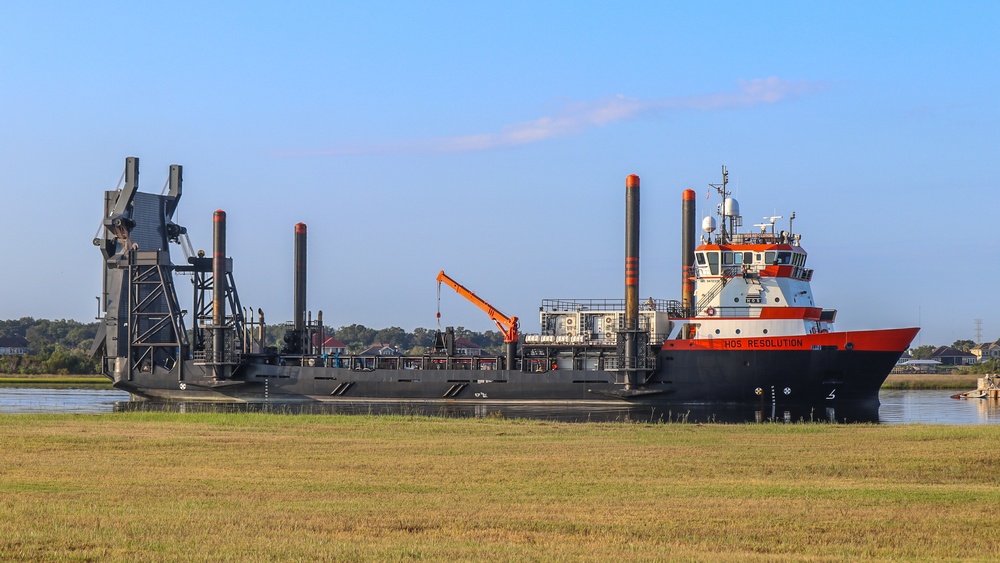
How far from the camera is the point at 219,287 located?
59.2 meters

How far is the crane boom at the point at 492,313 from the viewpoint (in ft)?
183

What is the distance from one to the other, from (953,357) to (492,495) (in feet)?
620

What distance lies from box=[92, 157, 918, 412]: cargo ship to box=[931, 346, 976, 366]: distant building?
146 meters

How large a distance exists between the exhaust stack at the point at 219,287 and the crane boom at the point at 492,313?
35.5 feet

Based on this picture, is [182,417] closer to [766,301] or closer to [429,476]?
[429,476]

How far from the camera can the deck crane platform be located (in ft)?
182

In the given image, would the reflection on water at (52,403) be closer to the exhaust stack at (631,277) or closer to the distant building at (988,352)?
the exhaust stack at (631,277)

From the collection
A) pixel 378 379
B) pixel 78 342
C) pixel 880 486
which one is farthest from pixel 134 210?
pixel 78 342

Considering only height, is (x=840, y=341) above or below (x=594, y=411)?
above

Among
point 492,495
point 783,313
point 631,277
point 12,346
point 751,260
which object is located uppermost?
point 751,260

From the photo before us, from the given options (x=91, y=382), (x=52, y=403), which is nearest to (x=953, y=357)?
(x=91, y=382)

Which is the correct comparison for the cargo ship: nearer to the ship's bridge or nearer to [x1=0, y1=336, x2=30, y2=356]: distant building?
the ship's bridge

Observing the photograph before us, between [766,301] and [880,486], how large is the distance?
32.6 m

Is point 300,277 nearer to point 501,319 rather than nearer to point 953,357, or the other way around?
point 501,319
